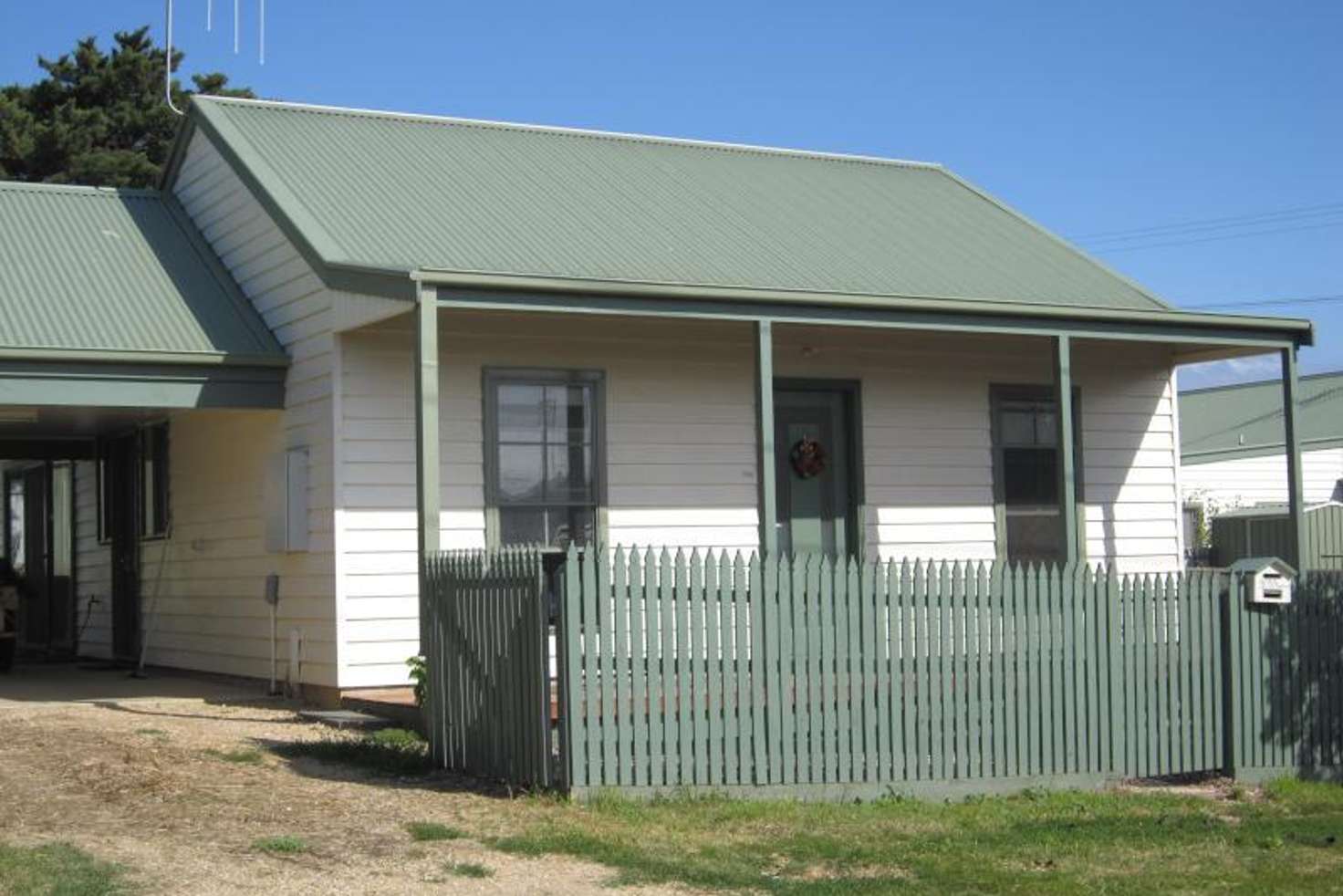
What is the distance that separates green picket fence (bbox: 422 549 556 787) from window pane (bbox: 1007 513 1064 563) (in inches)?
285

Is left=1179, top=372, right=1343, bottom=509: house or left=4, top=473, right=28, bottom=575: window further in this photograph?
left=1179, top=372, right=1343, bottom=509: house

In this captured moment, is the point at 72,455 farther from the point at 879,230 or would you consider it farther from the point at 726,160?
the point at 879,230

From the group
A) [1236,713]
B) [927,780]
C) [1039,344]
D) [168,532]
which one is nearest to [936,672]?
[927,780]

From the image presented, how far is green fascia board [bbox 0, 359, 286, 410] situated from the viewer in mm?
13781

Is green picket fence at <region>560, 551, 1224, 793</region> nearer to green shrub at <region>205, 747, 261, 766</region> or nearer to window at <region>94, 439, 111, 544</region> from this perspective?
green shrub at <region>205, 747, 261, 766</region>

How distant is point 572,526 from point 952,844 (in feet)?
20.4

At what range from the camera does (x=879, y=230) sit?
56.6 feet

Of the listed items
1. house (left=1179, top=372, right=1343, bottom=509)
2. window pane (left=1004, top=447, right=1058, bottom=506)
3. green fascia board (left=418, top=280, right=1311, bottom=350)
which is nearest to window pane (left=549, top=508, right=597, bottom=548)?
green fascia board (left=418, top=280, right=1311, bottom=350)

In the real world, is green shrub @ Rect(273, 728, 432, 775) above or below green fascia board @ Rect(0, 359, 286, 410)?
below

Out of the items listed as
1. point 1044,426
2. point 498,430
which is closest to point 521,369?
point 498,430

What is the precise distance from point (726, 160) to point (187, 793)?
10.8 meters

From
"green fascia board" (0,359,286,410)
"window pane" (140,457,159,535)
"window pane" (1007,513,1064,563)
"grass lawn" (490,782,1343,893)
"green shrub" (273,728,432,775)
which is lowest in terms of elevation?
"grass lawn" (490,782,1343,893)

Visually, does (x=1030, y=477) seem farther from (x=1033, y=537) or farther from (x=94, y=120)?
(x=94, y=120)

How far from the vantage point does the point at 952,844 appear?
896cm
